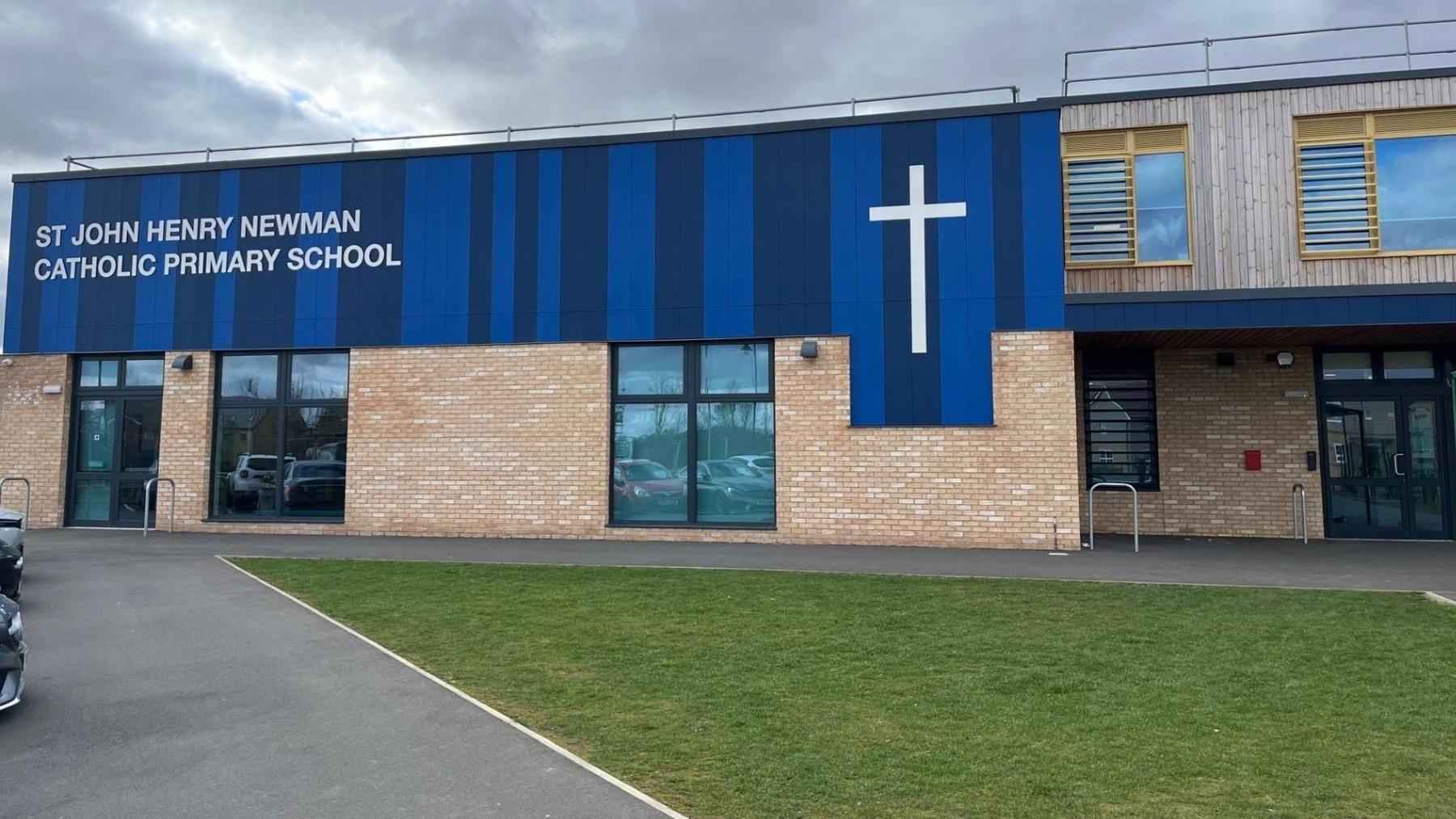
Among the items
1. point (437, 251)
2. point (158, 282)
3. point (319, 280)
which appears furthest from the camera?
point (158, 282)

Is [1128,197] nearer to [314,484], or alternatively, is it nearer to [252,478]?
[314,484]

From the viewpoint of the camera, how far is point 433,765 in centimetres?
442

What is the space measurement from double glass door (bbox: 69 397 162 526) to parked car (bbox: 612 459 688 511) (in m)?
8.09

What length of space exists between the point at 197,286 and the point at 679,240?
27.4ft

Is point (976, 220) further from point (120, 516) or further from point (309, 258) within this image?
point (120, 516)

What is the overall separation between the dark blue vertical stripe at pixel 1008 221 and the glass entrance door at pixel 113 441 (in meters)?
13.9

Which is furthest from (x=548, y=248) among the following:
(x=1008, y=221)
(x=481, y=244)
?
(x=1008, y=221)

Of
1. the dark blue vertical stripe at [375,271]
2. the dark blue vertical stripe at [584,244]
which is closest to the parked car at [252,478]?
the dark blue vertical stripe at [375,271]

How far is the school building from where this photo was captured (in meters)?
12.8

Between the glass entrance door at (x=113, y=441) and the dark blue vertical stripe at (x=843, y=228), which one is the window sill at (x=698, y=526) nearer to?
the dark blue vertical stripe at (x=843, y=228)

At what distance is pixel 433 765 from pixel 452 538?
989cm

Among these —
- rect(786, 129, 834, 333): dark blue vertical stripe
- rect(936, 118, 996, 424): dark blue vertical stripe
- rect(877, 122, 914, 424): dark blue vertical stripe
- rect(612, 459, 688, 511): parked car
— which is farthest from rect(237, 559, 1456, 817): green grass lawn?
rect(786, 129, 834, 333): dark blue vertical stripe

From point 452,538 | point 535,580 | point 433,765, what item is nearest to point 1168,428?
point 535,580

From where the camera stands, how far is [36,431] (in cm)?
1580
